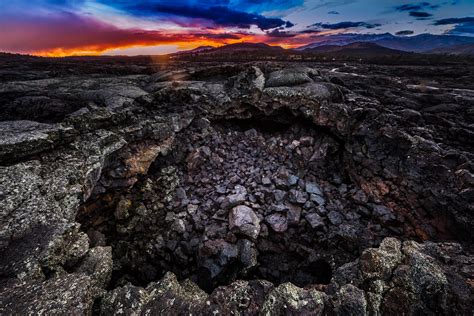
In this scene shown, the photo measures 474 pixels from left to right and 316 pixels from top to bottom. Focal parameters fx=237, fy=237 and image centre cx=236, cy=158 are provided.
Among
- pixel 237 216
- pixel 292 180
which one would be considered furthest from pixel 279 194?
pixel 237 216

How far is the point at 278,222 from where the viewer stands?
582cm

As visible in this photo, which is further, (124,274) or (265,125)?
(265,125)

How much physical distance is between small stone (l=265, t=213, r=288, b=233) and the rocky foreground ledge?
30 millimetres

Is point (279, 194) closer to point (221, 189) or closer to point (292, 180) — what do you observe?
point (292, 180)

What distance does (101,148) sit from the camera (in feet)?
19.0

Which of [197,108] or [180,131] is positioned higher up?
[197,108]

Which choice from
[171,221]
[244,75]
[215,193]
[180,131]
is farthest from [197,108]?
[171,221]

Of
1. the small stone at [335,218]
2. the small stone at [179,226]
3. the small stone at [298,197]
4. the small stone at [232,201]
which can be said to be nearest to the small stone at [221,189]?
the small stone at [232,201]

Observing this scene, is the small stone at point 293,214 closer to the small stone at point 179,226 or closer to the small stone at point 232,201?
the small stone at point 232,201

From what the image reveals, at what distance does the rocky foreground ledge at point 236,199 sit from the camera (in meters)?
3.21

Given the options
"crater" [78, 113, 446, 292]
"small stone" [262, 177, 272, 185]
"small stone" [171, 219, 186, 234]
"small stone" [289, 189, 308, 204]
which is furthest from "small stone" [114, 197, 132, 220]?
"small stone" [289, 189, 308, 204]

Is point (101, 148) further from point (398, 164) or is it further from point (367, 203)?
point (398, 164)

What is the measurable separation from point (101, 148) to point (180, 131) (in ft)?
8.74

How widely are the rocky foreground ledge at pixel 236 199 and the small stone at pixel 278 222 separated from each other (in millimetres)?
30
